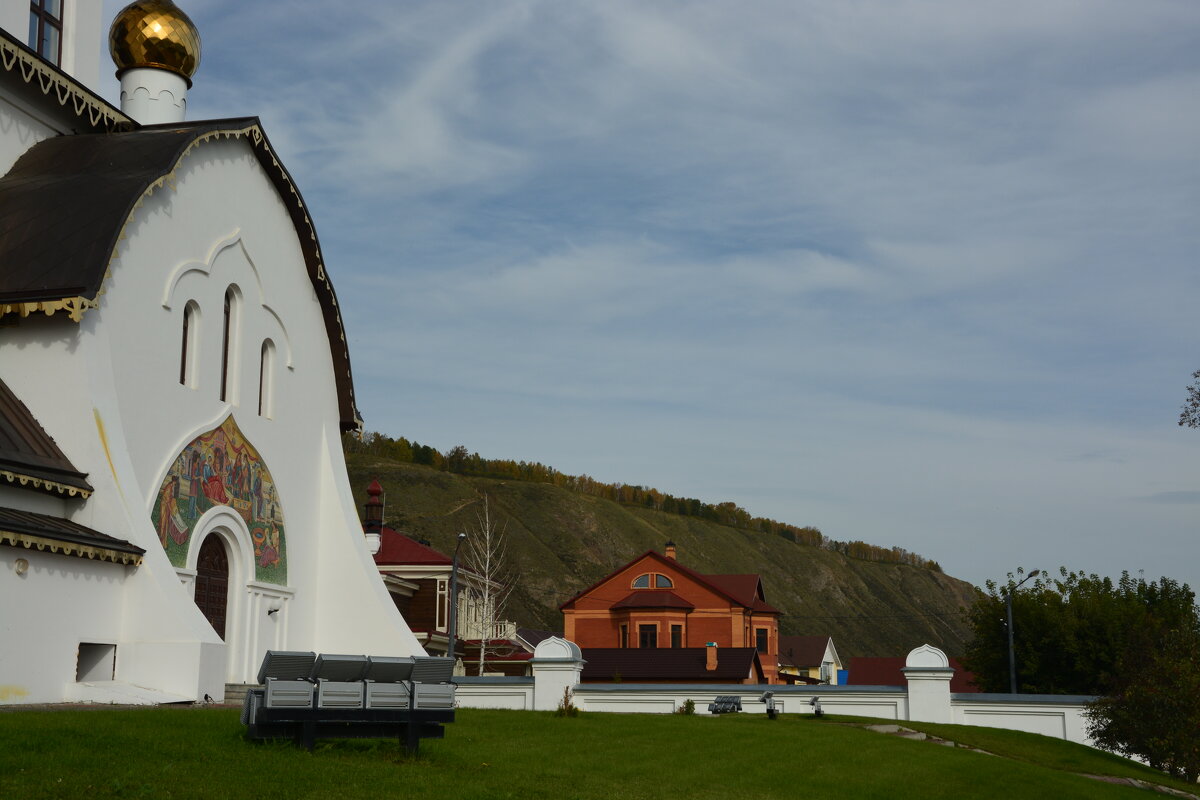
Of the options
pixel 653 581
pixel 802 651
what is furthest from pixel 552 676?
pixel 802 651

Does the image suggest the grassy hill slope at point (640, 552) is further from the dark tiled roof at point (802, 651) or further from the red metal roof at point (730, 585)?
the red metal roof at point (730, 585)

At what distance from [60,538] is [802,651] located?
8278 centimetres

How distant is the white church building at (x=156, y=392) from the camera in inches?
656

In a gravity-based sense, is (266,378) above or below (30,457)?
above

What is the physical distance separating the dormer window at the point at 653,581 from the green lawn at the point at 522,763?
4942cm

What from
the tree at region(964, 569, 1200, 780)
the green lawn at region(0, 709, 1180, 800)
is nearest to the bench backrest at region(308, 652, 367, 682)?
the green lawn at region(0, 709, 1180, 800)

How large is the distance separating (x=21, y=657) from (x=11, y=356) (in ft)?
14.4

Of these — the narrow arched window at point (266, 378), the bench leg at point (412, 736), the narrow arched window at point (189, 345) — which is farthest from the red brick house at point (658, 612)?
the bench leg at point (412, 736)

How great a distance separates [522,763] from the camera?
484 inches

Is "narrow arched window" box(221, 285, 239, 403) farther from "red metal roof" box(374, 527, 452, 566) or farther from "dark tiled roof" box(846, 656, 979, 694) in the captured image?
"dark tiled roof" box(846, 656, 979, 694)

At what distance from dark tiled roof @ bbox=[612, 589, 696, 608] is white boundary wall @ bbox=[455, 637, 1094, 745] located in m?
42.9

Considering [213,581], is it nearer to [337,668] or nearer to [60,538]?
[60,538]

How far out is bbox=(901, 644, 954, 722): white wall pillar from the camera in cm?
2217

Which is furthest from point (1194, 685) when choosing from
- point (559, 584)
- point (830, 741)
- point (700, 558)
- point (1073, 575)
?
point (700, 558)
